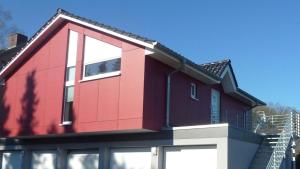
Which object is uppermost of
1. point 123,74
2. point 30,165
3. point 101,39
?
point 101,39

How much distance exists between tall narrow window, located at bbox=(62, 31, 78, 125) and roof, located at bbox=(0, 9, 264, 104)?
0.94m

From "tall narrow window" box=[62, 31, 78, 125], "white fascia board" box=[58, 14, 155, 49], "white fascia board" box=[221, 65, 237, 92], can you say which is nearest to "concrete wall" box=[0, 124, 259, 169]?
"tall narrow window" box=[62, 31, 78, 125]

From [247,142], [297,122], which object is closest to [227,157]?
[247,142]

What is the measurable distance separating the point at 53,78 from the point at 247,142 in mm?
9110

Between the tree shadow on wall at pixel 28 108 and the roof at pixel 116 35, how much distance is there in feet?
4.75

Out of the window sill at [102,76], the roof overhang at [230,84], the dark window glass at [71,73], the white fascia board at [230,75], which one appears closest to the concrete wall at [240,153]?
the window sill at [102,76]

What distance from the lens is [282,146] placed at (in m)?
18.2

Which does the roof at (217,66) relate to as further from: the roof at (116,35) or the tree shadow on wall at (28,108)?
the tree shadow on wall at (28,108)

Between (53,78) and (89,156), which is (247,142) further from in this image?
(53,78)

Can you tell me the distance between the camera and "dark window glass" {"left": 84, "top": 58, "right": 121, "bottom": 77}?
1814 centimetres

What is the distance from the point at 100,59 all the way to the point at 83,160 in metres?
4.92

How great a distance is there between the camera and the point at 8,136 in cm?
2230

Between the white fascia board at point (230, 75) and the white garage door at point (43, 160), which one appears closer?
the white garage door at point (43, 160)

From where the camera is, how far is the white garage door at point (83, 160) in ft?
65.8
